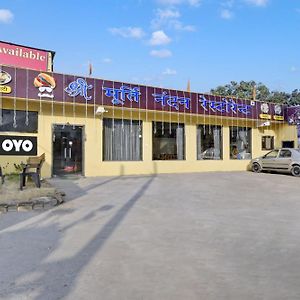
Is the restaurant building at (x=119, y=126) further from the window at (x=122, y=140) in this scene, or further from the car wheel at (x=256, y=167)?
the car wheel at (x=256, y=167)

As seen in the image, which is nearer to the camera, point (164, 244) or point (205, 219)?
point (164, 244)

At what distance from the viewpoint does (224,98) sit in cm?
2016

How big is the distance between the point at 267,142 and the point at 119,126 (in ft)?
35.2

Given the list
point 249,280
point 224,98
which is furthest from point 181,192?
point 224,98

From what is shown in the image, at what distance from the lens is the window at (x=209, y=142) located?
802 inches

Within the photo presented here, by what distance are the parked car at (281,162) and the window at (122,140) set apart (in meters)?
6.97

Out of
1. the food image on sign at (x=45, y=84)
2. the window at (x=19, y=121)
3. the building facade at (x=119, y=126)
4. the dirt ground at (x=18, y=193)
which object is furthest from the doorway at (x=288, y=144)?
the dirt ground at (x=18, y=193)

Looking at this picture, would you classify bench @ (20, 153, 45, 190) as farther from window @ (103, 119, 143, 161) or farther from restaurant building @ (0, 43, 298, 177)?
window @ (103, 119, 143, 161)

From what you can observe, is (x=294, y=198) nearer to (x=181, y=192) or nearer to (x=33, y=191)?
(x=181, y=192)

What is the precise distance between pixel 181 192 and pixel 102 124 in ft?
20.9

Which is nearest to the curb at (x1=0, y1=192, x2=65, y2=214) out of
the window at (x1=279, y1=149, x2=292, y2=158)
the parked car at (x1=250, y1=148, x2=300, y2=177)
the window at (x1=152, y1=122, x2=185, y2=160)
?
the window at (x1=152, y1=122, x2=185, y2=160)

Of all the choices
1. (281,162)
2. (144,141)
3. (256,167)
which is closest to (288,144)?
(256,167)

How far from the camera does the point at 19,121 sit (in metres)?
15.0

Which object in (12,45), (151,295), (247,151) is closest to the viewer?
(151,295)
